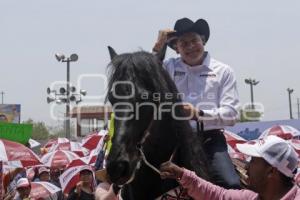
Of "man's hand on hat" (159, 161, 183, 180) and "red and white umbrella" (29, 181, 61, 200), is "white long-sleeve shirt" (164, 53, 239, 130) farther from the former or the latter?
"red and white umbrella" (29, 181, 61, 200)

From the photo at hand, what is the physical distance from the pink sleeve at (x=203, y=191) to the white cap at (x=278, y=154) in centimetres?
46

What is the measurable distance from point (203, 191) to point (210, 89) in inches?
46.5

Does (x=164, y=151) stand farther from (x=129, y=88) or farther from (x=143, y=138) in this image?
(x=129, y=88)

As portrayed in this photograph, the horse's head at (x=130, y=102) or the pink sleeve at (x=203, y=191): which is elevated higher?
the horse's head at (x=130, y=102)

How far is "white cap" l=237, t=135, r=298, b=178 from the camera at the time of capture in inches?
143

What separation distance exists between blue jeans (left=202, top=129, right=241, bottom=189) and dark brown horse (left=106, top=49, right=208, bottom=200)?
0.26 meters

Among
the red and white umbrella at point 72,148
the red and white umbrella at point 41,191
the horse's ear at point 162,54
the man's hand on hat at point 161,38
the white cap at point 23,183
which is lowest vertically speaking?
the red and white umbrella at point 41,191

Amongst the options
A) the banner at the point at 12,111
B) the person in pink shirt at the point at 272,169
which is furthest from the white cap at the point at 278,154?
the banner at the point at 12,111

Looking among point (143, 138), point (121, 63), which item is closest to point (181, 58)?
point (121, 63)

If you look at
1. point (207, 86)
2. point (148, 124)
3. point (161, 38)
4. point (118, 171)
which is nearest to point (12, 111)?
point (161, 38)

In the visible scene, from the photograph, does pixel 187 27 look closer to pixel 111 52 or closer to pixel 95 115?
pixel 111 52

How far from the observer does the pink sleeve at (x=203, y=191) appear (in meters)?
4.07

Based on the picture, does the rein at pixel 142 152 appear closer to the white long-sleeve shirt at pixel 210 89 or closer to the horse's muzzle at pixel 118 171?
the horse's muzzle at pixel 118 171

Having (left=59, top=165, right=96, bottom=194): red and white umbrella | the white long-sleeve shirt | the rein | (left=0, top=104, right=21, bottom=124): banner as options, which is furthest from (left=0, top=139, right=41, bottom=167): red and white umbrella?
(left=0, top=104, right=21, bottom=124): banner
